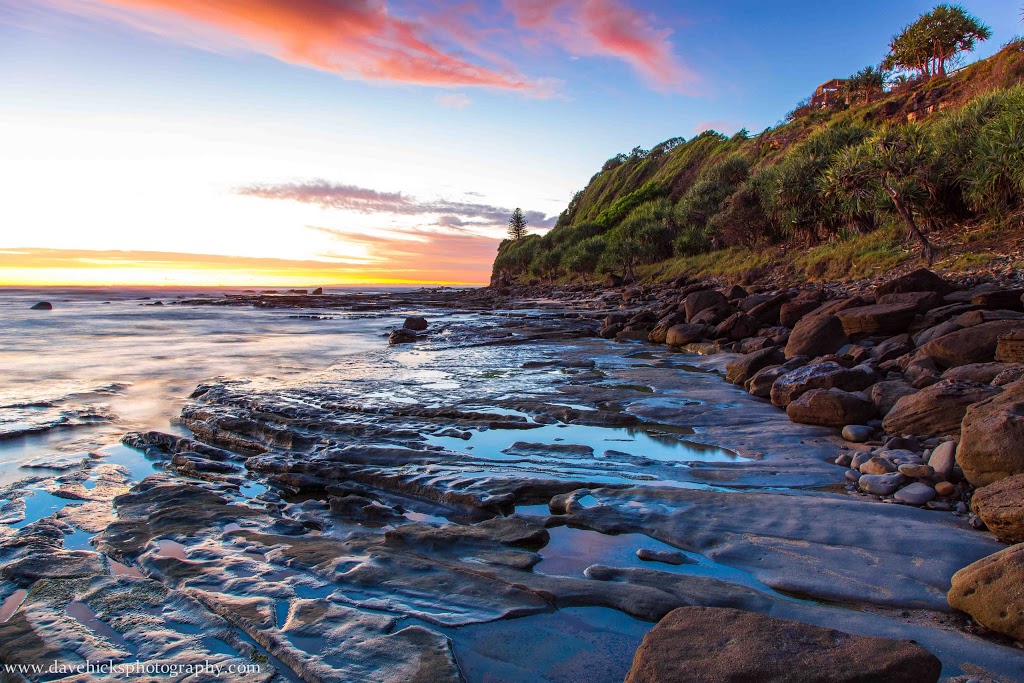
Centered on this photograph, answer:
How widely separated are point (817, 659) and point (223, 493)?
17.6 feet

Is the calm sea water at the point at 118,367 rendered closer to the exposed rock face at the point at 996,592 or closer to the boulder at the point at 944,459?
the exposed rock face at the point at 996,592

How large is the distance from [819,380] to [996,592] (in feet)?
19.4

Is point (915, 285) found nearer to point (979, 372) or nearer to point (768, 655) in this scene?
point (979, 372)

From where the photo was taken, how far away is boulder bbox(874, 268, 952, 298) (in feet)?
46.3

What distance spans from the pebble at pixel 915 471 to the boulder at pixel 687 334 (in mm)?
12048

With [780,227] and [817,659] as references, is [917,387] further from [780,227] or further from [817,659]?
[780,227]

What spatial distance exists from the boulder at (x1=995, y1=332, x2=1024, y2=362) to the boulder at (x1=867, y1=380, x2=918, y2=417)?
1.50m

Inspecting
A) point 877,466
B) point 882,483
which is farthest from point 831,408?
point 882,483

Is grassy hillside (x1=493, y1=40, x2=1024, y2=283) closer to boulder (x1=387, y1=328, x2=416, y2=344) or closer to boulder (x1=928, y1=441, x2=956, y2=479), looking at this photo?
boulder (x1=928, y1=441, x2=956, y2=479)

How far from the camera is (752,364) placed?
432 inches

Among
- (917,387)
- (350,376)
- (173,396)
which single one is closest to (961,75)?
(917,387)

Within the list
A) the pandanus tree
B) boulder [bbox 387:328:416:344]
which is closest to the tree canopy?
the pandanus tree

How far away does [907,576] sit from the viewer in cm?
390

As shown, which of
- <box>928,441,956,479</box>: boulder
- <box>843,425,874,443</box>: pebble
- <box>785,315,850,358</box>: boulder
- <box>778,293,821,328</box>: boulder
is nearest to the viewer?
<box>928,441,956,479</box>: boulder
